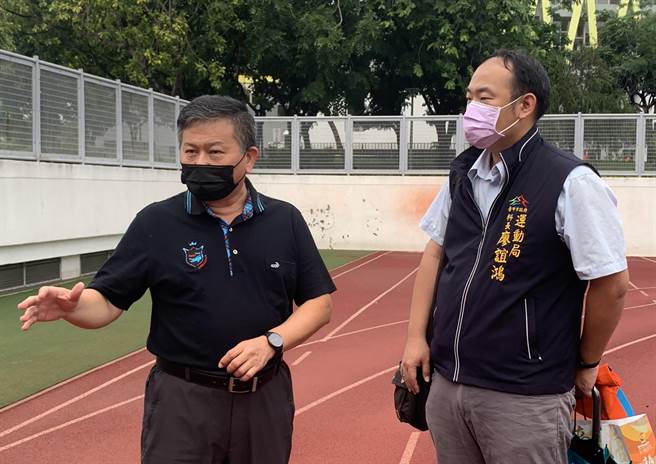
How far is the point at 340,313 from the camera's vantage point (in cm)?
873

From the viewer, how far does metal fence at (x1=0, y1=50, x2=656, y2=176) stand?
31.1ft

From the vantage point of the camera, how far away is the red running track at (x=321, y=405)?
163 inches

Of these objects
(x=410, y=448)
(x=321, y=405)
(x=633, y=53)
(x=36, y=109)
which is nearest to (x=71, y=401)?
(x=321, y=405)

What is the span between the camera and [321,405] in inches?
196

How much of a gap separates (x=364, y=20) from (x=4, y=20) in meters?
10.0

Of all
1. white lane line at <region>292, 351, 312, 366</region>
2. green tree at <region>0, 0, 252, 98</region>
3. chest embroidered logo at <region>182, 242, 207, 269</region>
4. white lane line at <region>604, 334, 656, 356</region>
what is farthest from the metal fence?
chest embroidered logo at <region>182, 242, 207, 269</region>

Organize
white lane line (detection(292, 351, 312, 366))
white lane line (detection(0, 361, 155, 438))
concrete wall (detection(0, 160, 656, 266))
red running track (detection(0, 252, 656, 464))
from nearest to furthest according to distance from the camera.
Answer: red running track (detection(0, 252, 656, 464))
white lane line (detection(0, 361, 155, 438))
white lane line (detection(292, 351, 312, 366))
concrete wall (detection(0, 160, 656, 266))

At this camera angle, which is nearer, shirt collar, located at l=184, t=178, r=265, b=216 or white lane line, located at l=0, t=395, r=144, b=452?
shirt collar, located at l=184, t=178, r=265, b=216

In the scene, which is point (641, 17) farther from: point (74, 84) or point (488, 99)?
point (488, 99)

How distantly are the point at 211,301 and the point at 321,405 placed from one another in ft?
10.4

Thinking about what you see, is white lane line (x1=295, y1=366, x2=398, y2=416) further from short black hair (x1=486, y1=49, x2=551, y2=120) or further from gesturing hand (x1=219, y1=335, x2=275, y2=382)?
short black hair (x1=486, y1=49, x2=551, y2=120)

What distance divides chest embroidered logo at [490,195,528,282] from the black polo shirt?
666 mm

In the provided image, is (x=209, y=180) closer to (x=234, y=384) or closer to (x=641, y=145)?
(x=234, y=384)

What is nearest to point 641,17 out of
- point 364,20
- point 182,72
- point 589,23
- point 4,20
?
point 589,23
